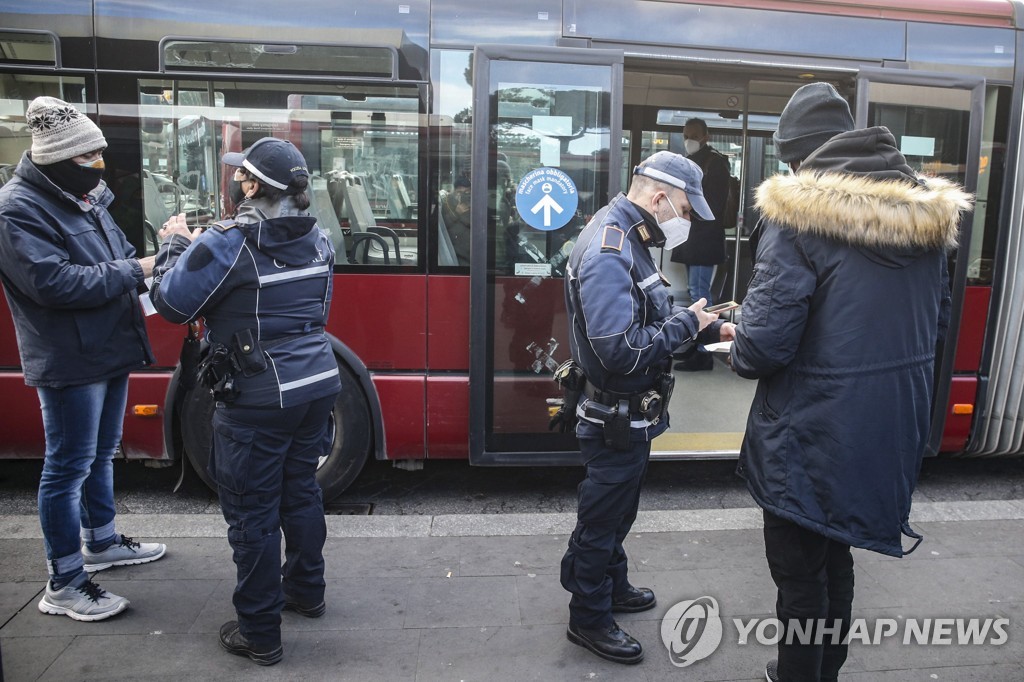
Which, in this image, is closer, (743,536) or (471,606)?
(471,606)

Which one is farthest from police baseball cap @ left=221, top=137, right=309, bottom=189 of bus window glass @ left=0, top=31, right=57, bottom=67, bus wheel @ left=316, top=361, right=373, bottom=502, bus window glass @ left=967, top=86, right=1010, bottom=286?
bus window glass @ left=967, top=86, right=1010, bottom=286

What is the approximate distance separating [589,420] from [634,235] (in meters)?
0.69

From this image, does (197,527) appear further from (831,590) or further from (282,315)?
(831,590)

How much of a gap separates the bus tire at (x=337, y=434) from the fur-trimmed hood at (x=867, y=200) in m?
2.64

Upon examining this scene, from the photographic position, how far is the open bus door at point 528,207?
422 centimetres

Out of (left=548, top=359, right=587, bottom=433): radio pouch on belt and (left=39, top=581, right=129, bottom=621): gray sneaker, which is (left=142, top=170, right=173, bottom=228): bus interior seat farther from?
(left=548, top=359, right=587, bottom=433): radio pouch on belt

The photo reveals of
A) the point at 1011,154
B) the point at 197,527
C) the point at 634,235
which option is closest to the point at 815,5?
the point at 1011,154

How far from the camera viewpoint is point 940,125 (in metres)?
4.59

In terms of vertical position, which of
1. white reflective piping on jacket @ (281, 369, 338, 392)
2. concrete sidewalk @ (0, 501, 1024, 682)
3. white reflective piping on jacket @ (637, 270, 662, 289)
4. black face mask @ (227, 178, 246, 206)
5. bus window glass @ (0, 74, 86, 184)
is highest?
bus window glass @ (0, 74, 86, 184)

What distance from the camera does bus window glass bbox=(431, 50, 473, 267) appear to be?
13.8 ft

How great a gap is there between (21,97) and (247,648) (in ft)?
10.1

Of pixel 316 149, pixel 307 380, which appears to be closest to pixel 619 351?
pixel 307 380

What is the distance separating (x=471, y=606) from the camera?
3451 mm

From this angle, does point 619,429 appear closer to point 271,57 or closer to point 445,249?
point 445,249
